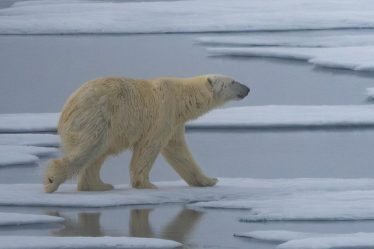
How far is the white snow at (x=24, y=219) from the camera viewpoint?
7.33 metres

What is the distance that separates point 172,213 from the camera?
7.82m

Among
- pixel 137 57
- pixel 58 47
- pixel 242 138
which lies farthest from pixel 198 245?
pixel 58 47

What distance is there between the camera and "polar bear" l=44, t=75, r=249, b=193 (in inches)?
326

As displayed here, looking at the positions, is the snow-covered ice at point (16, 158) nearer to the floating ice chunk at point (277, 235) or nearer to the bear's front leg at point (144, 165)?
the bear's front leg at point (144, 165)

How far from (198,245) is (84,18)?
1296 centimetres

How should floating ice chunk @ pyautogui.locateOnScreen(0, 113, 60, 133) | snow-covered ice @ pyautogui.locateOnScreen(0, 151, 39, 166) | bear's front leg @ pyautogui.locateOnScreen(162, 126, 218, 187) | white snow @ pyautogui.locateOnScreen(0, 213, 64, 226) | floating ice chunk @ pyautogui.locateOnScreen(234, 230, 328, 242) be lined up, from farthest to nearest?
floating ice chunk @ pyautogui.locateOnScreen(0, 113, 60, 133) < snow-covered ice @ pyautogui.locateOnScreen(0, 151, 39, 166) < bear's front leg @ pyautogui.locateOnScreen(162, 126, 218, 187) < white snow @ pyautogui.locateOnScreen(0, 213, 64, 226) < floating ice chunk @ pyautogui.locateOnScreen(234, 230, 328, 242)

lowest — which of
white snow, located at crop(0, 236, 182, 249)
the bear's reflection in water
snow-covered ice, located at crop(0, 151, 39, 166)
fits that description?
white snow, located at crop(0, 236, 182, 249)

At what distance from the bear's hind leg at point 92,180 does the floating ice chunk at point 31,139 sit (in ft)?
6.14

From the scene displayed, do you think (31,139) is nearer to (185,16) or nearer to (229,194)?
(229,194)

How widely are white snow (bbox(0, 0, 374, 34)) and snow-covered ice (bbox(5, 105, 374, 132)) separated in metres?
6.63

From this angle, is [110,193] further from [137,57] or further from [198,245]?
[137,57]

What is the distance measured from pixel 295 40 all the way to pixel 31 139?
280 inches

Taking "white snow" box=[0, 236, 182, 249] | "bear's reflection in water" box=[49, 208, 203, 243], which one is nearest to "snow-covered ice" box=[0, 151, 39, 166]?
"bear's reflection in water" box=[49, 208, 203, 243]

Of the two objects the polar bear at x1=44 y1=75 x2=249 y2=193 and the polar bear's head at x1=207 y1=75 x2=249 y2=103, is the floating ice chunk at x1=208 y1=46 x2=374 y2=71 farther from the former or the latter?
the polar bear at x1=44 y1=75 x2=249 y2=193
